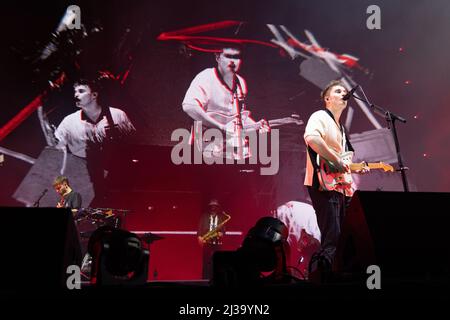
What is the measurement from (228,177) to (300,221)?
1092 mm

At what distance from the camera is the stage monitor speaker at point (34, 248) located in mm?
1202

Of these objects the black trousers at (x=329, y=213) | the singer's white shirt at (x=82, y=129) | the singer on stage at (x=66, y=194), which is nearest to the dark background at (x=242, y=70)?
the singer's white shirt at (x=82, y=129)

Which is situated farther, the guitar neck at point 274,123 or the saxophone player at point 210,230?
the guitar neck at point 274,123

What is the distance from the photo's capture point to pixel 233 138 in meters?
5.12

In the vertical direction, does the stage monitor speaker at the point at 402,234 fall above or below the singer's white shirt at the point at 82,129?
below

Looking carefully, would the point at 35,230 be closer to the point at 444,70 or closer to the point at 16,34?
the point at 16,34

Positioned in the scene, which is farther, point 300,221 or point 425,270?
point 300,221

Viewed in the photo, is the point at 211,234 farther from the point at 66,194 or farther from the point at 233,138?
the point at 66,194

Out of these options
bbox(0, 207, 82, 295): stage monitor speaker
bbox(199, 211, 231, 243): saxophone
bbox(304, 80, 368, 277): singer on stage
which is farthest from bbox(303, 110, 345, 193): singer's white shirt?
bbox(0, 207, 82, 295): stage monitor speaker

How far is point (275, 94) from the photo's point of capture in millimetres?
5375

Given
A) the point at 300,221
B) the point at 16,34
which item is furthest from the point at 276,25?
the point at 16,34

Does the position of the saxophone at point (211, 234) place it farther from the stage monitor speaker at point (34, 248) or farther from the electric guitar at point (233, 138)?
the stage monitor speaker at point (34, 248)

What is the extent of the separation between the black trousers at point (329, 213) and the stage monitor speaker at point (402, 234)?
1.69 metres

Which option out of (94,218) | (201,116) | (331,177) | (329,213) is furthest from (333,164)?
(94,218)
